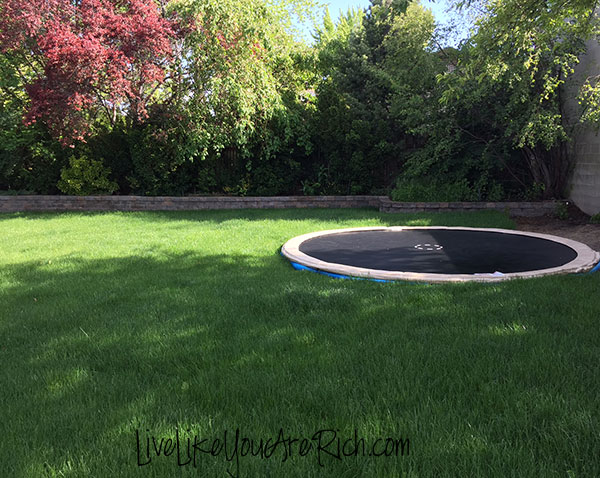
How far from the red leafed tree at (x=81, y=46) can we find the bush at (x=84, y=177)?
120 centimetres

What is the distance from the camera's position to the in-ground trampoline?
3.91 metres

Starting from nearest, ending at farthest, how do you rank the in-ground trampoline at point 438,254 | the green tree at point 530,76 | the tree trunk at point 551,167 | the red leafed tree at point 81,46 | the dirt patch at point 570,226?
the in-ground trampoline at point 438,254, the green tree at point 530,76, the dirt patch at point 570,226, the red leafed tree at point 81,46, the tree trunk at point 551,167

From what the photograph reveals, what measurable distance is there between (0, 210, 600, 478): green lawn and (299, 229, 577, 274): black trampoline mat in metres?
0.68

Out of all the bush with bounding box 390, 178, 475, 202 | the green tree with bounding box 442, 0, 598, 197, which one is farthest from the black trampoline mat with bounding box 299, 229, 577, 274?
the bush with bounding box 390, 178, 475, 202

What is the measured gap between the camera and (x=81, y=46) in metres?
7.79

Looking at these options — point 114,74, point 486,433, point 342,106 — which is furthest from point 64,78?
point 486,433

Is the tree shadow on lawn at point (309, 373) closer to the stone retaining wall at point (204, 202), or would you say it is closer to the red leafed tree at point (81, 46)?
the red leafed tree at point (81, 46)

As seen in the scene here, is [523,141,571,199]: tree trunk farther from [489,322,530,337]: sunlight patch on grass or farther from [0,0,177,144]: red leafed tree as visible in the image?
[0,0,177,144]: red leafed tree

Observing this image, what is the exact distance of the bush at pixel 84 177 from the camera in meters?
10.1

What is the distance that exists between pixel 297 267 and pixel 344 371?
7.57 feet

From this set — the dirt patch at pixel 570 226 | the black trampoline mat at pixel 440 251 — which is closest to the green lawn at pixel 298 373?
the black trampoline mat at pixel 440 251

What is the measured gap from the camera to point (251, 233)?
21.0 feet

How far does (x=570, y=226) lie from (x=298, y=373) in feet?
21.9

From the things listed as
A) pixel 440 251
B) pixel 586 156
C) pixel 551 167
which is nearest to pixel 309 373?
pixel 440 251
